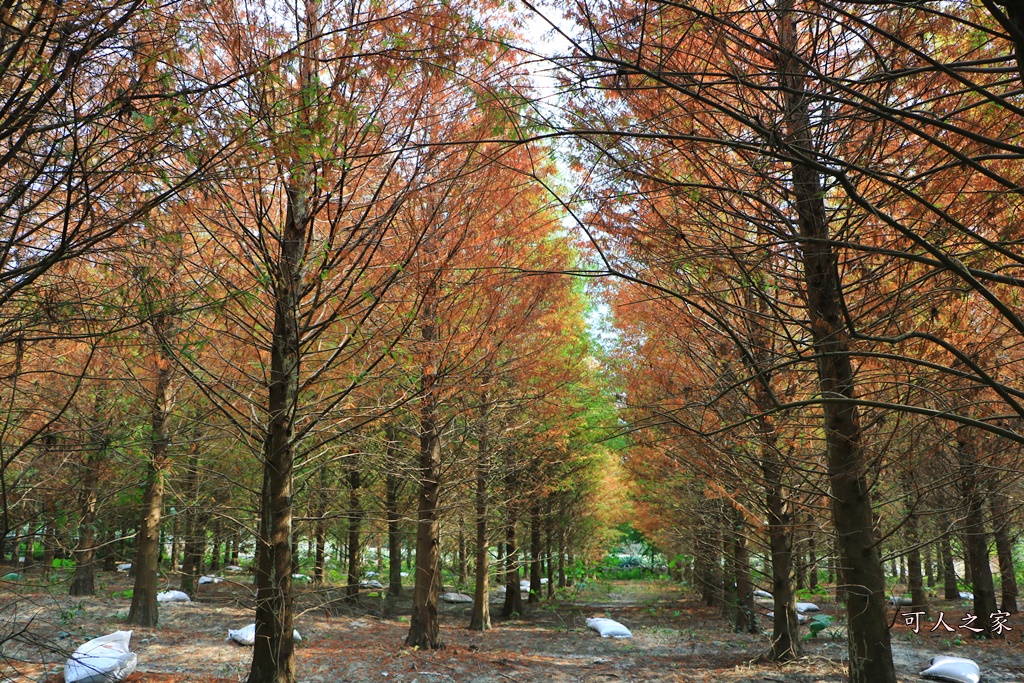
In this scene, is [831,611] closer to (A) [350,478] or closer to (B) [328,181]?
(A) [350,478]

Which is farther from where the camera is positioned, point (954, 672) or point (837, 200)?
point (954, 672)

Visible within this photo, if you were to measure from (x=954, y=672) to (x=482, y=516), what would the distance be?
7.67m

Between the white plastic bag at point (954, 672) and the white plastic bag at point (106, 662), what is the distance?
1008 centimetres

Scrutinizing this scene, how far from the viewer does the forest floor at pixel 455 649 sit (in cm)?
848

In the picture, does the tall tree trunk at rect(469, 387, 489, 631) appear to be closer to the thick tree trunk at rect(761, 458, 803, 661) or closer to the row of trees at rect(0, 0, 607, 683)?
the row of trees at rect(0, 0, 607, 683)

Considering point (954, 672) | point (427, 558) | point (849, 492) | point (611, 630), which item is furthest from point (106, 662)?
point (611, 630)

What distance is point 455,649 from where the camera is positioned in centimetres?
1072

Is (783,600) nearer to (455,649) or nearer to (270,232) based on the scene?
(455,649)

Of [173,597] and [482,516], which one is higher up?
[482,516]

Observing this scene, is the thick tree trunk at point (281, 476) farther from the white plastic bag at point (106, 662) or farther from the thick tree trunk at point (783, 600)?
the thick tree trunk at point (783, 600)

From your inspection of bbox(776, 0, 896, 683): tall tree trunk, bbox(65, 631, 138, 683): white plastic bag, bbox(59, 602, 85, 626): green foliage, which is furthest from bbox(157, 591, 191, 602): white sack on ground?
bbox(776, 0, 896, 683): tall tree trunk

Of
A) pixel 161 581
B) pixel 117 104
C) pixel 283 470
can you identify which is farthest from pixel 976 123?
pixel 161 581

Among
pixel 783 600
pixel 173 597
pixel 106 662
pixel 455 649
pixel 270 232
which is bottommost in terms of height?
pixel 173 597

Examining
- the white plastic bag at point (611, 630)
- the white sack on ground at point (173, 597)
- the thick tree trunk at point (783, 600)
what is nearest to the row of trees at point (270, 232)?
the thick tree trunk at point (783, 600)
